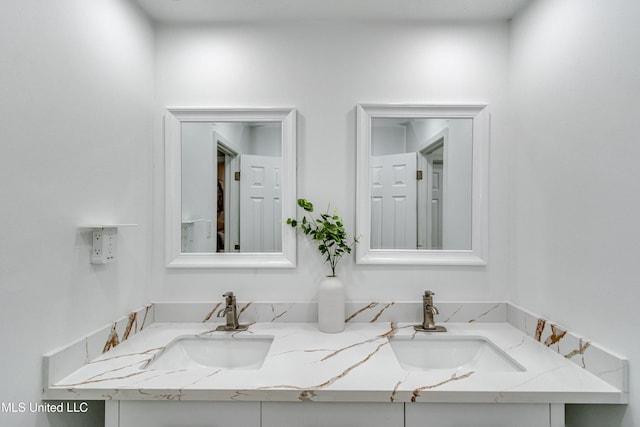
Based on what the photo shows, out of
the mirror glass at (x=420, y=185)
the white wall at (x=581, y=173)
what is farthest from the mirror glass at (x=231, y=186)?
the white wall at (x=581, y=173)

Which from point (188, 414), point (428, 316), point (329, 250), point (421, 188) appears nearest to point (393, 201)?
point (421, 188)

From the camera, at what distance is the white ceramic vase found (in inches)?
61.6

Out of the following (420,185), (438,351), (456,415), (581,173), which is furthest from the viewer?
(420,185)

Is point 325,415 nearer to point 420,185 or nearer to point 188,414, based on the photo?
point 188,414

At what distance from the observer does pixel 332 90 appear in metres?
1.71

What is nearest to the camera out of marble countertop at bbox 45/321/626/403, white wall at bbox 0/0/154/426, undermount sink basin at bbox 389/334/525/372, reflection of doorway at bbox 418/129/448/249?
white wall at bbox 0/0/154/426

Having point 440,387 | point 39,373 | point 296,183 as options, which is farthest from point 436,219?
point 39,373

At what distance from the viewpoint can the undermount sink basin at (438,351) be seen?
4.99 ft

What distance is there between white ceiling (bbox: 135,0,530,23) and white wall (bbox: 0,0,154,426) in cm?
19

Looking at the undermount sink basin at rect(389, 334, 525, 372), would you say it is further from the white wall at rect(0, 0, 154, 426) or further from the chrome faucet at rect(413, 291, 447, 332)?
the white wall at rect(0, 0, 154, 426)

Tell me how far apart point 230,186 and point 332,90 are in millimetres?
672

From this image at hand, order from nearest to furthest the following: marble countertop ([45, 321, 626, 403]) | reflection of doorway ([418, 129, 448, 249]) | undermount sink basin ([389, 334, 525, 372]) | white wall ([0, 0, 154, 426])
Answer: white wall ([0, 0, 154, 426]), marble countertop ([45, 321, 626, 403]), undermount sink basin ([389, 334, 525, 372]), reflection of doorway ([418, 129, 448, 249])

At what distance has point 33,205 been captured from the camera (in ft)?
3.36

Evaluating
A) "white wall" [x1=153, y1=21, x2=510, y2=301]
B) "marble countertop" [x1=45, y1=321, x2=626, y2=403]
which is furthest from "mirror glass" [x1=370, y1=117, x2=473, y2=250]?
"marble countertop" [x1=45, y1=321, x2=626, y2=403]
